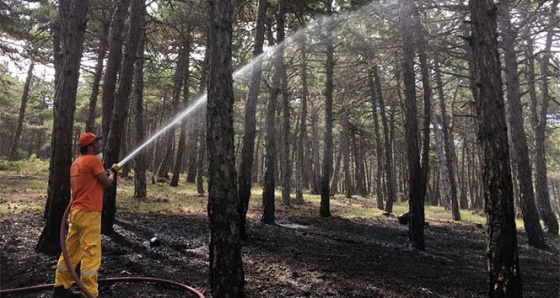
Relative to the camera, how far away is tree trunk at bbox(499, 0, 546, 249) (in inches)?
450

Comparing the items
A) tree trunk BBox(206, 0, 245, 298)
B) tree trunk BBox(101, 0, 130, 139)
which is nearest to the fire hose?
tree trunk BBox(206, 0, 245, 298)

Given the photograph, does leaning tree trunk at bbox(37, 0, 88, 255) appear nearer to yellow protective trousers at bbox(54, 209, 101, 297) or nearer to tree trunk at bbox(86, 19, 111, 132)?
yellow protective trousers at bbox(54, 209, 101, 297)

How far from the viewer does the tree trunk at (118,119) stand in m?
8.65

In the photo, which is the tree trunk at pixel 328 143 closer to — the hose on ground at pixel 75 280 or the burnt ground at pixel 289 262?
the burnt ground at pixel 289 262

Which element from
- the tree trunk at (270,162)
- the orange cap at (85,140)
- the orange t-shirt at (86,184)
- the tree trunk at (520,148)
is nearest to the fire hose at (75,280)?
the orange t-shirt at (86,184)

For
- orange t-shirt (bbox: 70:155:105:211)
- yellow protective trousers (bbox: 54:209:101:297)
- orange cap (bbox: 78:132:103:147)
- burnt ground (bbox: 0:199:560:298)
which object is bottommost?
burnt ground (bbox: 0:199:560:298)

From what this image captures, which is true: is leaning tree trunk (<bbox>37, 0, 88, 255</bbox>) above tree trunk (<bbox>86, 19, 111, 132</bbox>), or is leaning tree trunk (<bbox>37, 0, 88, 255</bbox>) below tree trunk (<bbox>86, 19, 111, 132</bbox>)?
below

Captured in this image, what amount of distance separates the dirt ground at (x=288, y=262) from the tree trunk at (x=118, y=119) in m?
0.59

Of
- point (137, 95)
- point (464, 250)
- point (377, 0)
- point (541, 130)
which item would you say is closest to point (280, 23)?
point (377, 0)

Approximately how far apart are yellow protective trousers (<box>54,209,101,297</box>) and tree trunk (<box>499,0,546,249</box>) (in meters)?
12.4

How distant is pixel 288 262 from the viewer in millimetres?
7223

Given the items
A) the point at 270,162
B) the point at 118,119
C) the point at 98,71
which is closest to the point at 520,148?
the point at 270,162

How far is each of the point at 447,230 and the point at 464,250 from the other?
4090 mm

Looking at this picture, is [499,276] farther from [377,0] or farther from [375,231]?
[377,0]
